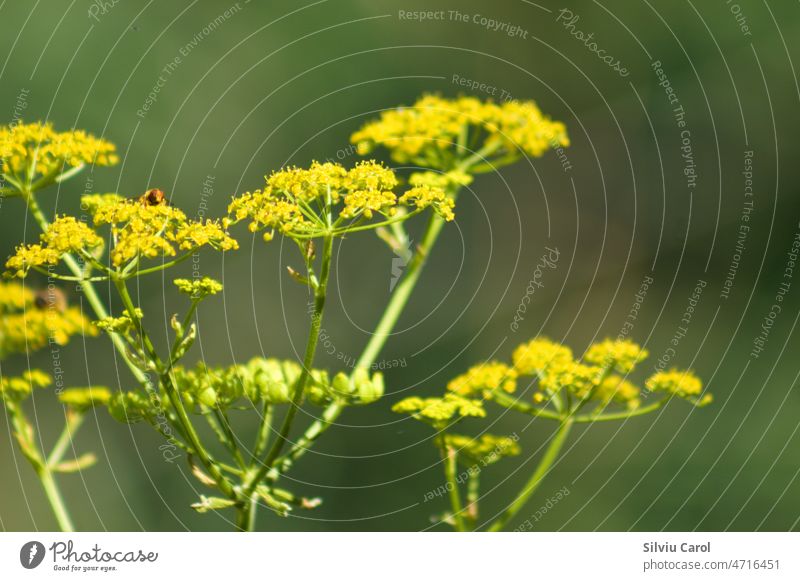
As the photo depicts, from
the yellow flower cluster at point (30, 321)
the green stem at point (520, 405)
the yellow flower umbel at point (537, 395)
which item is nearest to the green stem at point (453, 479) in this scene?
the yellow flower umbel at point (537, 395)

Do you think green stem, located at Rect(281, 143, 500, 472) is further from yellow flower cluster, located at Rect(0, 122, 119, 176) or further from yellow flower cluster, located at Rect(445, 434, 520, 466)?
yellow flower cluster, located at Rect(0, 122, 119, 176)

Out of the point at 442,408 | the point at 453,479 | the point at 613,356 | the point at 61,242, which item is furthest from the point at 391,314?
the point at 61,242

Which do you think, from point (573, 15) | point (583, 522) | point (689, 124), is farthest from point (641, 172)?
point (583, 522)

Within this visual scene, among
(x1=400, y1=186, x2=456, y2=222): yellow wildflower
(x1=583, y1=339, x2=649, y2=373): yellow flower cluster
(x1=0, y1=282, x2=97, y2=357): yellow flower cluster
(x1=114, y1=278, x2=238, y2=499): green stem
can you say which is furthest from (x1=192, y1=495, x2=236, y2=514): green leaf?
(x1=583, y1=339, x2=649, y2=373): yellow flower cluster

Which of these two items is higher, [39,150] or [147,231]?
[39,150]

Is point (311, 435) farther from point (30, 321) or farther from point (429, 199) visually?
point (30, 321)

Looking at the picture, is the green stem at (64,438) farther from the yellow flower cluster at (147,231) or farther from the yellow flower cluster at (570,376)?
the yellow flower cluster at (570,376)
